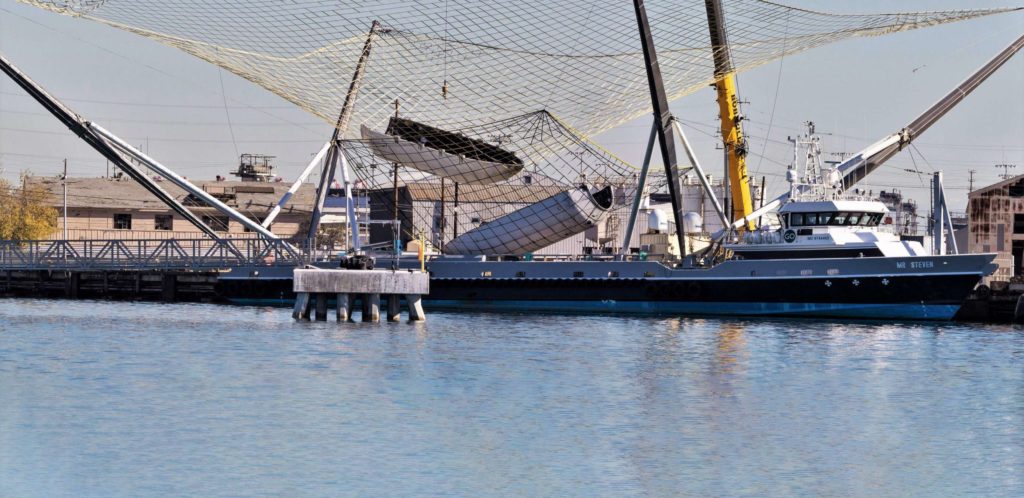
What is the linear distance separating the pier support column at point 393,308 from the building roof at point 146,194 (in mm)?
52720

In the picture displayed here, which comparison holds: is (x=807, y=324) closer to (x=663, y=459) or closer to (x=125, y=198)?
(x=663, y=459)

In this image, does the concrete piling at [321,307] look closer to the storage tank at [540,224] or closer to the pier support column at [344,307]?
the pier support column at [344,307]

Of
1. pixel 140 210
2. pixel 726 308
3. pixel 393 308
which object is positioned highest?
pixel 140 210

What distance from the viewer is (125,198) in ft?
373

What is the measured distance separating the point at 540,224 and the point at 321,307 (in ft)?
57.8

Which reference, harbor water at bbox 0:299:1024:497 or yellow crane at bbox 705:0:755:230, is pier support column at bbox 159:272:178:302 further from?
yellow crane at bbox 705:0:755:230

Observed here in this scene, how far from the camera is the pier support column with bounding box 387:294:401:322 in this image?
188 ft

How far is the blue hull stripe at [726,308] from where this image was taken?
2382 inches

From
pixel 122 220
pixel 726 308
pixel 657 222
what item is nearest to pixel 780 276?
pixel 726 308

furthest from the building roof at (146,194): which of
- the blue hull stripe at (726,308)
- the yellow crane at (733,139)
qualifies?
the yellow crane at (733,139)

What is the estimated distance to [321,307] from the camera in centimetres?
5738

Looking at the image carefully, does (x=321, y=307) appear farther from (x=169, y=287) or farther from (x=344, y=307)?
(x=169, y=287)

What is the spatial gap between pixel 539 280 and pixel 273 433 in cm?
3885

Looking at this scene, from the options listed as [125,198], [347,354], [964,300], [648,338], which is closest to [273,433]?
[347,354]
